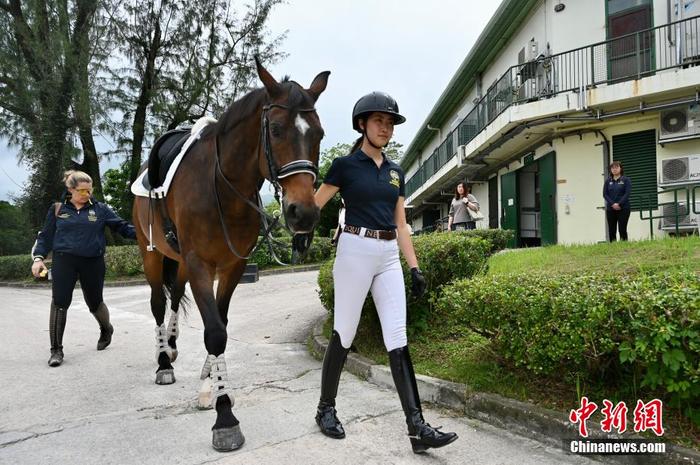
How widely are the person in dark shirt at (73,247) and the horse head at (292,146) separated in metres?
3.64

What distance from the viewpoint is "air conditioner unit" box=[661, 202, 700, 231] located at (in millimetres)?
11562

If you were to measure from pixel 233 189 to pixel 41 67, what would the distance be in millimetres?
18572

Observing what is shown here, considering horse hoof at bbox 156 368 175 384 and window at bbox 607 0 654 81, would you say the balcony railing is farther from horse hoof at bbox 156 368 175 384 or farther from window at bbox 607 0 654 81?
horse hoof at bbox 156 368 175 384

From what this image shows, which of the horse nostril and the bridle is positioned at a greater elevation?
the bridle

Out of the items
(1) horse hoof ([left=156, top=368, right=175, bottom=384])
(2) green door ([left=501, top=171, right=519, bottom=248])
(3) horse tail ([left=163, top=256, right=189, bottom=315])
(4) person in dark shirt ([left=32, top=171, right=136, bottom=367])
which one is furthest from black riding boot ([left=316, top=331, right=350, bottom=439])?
Result: (2) green door ([left=501, top=171, right=519, bottom=248])

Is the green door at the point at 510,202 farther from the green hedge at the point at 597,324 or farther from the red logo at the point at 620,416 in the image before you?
the red logo at the point at 620,416

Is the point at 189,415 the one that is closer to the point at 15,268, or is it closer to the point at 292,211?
the point at 292,211

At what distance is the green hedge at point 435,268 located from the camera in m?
4.96

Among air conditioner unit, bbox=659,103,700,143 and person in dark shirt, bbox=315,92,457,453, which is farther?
air conditioner unit, bbox=659,103,700,143

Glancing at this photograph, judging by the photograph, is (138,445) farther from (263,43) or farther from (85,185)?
(263,43)

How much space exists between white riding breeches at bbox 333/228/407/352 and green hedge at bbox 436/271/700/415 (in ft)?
3.04

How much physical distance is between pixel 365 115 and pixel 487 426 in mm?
2358

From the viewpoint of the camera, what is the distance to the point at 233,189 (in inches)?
135

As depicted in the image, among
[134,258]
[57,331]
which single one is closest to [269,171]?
[57,331]
